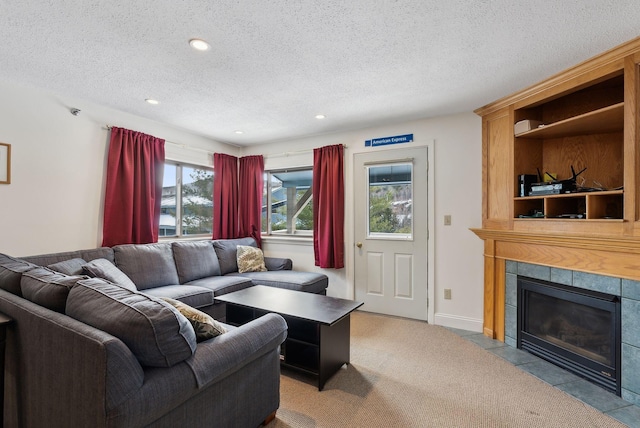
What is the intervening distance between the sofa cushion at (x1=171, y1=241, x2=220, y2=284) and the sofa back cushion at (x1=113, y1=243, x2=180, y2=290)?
0.23ft

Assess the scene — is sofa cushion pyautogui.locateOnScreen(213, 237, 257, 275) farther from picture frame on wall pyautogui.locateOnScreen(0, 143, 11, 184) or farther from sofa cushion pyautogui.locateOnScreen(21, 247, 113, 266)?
picture frame on wall pyautogui.locateOnScreen(0, 143, 11, 184)

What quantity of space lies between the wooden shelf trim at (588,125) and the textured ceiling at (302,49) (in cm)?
41

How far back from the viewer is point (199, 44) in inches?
77.9

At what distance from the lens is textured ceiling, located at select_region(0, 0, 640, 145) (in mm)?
1666

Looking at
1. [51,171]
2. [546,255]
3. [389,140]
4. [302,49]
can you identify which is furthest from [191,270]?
[546,255]

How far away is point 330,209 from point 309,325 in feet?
5.73

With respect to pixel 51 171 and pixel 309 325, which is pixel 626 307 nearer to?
pixel 309 325

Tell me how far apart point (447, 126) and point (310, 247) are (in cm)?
233

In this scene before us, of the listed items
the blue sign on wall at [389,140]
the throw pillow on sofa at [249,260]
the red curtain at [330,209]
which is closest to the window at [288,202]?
the red curtain at [330,209]

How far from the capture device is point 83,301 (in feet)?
4.33

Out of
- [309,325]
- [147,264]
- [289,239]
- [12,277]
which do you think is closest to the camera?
[12,277]

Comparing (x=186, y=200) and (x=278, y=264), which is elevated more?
(x=186, y=200)

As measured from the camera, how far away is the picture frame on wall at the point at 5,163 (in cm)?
251

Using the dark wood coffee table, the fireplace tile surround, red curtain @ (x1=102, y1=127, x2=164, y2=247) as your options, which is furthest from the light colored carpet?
red curtain @ (x1=102, y1=127, x2=164, y2=247)
